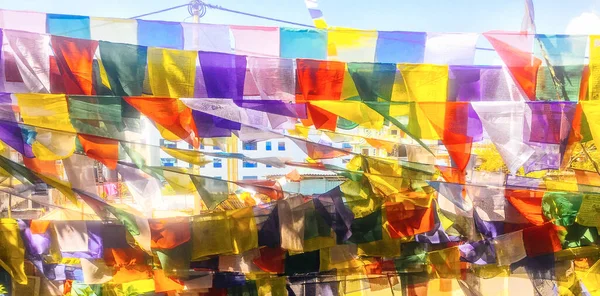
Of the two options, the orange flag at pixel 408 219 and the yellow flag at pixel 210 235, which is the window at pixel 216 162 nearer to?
the yellow flag at pixel 210 235

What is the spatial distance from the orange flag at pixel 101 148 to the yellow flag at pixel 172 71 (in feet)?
1.49

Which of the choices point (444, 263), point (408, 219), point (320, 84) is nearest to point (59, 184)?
point (320, 84)

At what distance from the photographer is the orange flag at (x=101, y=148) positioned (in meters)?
2.87

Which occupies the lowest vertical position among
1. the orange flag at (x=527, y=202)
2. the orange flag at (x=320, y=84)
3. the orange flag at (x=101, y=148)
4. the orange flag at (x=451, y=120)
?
the orange flag at (x=527, y=202)

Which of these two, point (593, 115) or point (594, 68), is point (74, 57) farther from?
point (594, 68)

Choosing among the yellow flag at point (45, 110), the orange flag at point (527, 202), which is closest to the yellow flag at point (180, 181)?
the yellow flag at point (45, 110)

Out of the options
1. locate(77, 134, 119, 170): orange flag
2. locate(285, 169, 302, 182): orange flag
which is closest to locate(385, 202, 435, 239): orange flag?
locate(285, 169, 302, 182): orange flag

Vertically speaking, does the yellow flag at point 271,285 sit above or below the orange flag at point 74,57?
below

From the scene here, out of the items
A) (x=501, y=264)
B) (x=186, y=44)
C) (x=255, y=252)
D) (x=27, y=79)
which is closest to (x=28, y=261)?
(x=27, y=79)

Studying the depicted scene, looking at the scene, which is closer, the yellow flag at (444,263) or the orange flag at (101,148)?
the orange flag at (101,148)

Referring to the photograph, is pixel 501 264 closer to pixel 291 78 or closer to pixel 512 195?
pixel 512 195

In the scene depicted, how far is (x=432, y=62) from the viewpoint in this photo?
11.8 ft

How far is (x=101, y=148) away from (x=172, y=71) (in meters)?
0.68

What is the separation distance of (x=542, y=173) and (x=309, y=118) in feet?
9.35
